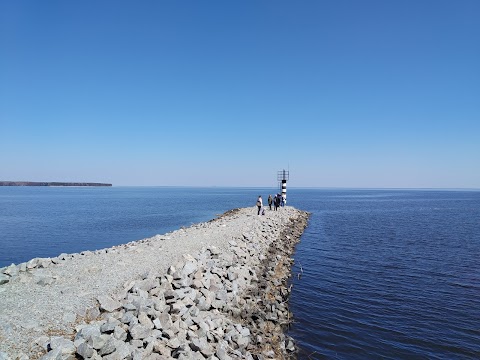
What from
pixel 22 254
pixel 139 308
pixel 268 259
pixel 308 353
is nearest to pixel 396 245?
pixel 268 259

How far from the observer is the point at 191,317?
34.0 feet

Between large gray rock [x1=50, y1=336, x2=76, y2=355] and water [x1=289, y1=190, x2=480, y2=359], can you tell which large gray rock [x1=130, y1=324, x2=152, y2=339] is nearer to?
large gray rock [x1=50, y1=336, x2=76, y2=355]

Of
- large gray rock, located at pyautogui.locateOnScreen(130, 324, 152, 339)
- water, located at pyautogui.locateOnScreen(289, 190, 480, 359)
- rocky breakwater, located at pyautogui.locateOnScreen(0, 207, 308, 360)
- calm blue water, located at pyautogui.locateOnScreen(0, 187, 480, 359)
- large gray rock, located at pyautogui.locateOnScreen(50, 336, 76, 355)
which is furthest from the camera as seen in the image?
calm blue water, located at pyautogui.locateOnScreen(0, 187, 480, 359)

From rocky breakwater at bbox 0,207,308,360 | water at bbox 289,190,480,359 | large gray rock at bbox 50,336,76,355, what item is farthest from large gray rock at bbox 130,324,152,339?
water at bbox 289,190,480,359

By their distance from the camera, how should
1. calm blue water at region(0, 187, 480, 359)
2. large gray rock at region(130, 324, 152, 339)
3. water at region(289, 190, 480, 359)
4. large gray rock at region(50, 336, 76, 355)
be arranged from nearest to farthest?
large gray rock at region(50, 336, 76, 355) → large gray rock at region(130, 324, 152, 339) → water at region(289, 190, 480, 359) → calm blue water at region(0, 187, 480, 359)

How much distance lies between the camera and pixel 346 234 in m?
35.8

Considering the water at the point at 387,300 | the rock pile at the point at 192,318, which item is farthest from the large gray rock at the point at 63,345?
the water at the point at 387,300

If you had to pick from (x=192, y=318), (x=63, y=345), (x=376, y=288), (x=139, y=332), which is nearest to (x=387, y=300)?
(x=376, y=288)

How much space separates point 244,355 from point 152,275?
455cm

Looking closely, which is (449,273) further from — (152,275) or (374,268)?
(152,275)

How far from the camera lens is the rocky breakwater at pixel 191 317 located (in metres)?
7.93

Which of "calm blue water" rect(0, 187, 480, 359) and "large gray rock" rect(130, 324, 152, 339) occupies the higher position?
"large gray rock" rect(130, 324, 152, 339)

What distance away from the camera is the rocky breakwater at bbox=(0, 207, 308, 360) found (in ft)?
26.0

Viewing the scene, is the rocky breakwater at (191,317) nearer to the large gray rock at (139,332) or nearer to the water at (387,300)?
the large gray rock at (139,332)
